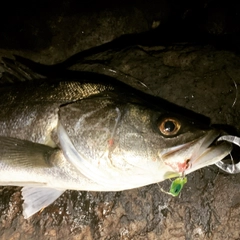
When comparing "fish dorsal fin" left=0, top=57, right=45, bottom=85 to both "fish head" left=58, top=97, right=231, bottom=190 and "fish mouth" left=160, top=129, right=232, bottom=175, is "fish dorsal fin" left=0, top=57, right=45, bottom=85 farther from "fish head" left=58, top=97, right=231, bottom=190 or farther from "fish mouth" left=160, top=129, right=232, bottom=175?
"fish mouth" left=160, top=129, right=232, bottom=175

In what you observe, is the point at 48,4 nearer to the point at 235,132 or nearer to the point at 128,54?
the point at 128,54

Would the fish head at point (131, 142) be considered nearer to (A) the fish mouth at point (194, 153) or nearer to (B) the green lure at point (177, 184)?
(A) the fish mouth at point (194, 153)

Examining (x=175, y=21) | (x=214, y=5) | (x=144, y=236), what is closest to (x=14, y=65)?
(x=144, y=236)

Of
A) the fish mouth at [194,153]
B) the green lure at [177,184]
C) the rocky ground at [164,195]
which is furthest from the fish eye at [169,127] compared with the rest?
the rocky ground at [164,195]

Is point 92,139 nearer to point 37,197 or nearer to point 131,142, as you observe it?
point 131,142

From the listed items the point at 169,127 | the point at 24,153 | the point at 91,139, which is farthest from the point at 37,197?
the point at 169,127

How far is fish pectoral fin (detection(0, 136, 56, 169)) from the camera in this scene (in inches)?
113

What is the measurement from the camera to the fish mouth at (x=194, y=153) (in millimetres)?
2660

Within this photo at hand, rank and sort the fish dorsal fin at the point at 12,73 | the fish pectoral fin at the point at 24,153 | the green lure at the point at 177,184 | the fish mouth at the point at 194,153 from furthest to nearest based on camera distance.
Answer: the fish dorsal fin at the point at 12,73 < the green lure at the point at 177,184 < the fish pectoral fin at the point at 24,153 < the fish mouth at the point at 194,153

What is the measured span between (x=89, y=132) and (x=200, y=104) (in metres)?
1.24

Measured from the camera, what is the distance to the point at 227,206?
3.25 metres

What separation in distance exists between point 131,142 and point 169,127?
0.32 meters

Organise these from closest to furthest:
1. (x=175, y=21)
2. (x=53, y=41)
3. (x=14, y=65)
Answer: (x=14, y=65) → (x=53, y=41) → (x=175, y=21)

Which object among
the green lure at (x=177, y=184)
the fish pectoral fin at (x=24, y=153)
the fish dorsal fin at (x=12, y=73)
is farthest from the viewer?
the fish dorsal fin at (x=12, y=73)
